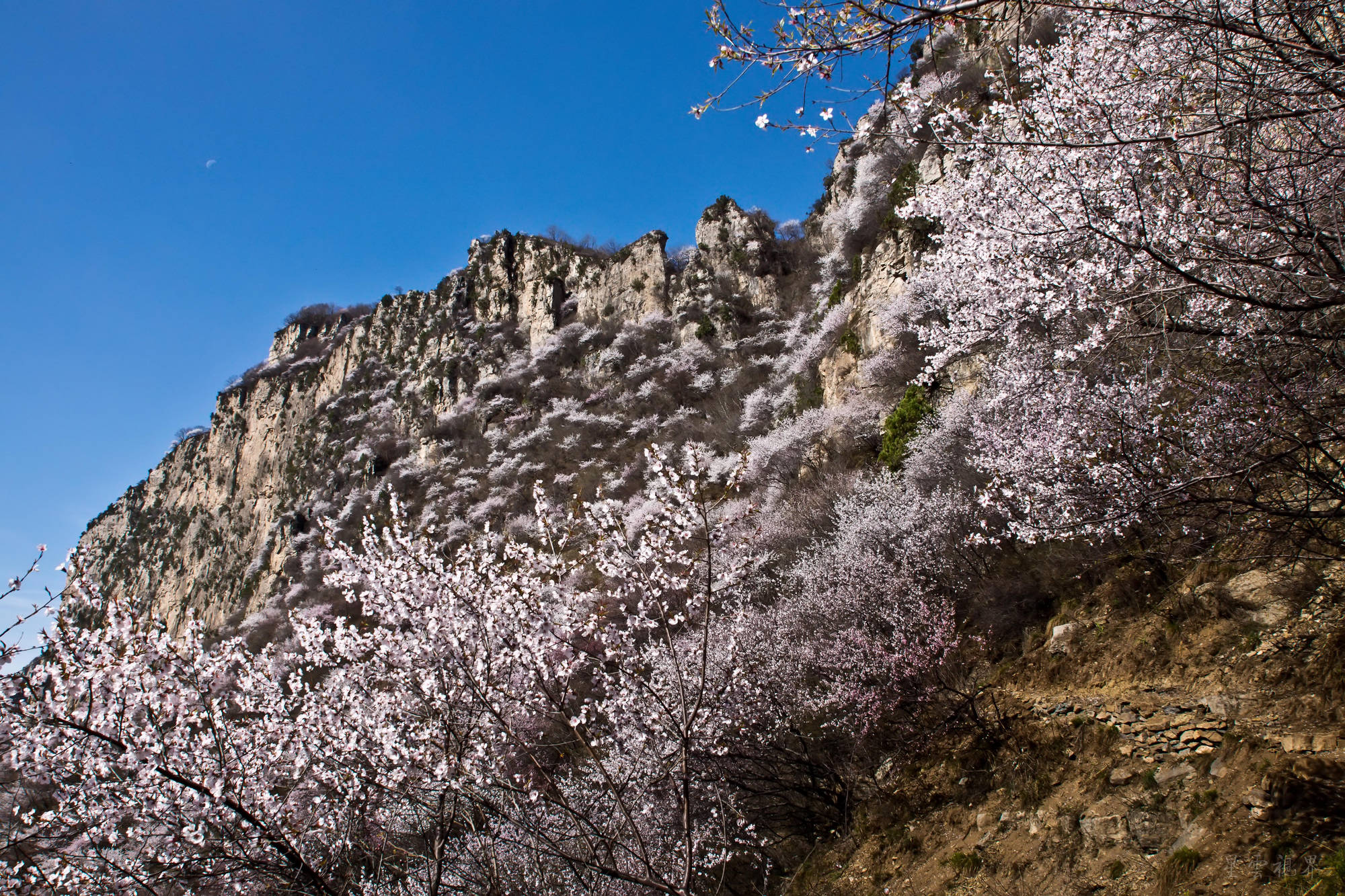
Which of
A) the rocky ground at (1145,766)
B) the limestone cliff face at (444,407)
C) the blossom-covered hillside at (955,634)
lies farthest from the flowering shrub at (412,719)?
the limestone cliff face at (444,407)

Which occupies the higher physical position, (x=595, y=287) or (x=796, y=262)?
(x=595, y=287)

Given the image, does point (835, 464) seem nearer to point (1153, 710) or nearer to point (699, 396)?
point (1153, 710)

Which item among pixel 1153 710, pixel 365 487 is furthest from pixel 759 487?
pixel 365 487

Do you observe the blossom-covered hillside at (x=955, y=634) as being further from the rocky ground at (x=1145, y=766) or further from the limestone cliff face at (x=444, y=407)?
the limestone cliff face at (x=444, y=407)

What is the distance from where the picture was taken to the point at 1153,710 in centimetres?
487

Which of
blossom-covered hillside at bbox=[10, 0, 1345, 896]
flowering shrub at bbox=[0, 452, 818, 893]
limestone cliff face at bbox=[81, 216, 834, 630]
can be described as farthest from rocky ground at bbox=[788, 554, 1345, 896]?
limestone cliff face at bbox=[81, 216, 834, 630]

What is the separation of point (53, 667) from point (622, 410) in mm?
25589

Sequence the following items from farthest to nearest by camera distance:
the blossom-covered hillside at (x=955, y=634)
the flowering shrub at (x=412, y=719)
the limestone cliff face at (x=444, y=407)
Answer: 1. the limestone cliff face at (x=444, y=407)
2. the flowering shrub at (x=412, y=719)
3. the blossom-covered hillside at (x=955, y=634)

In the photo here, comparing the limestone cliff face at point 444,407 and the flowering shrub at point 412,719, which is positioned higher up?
the limestone cliff face at point 444,407

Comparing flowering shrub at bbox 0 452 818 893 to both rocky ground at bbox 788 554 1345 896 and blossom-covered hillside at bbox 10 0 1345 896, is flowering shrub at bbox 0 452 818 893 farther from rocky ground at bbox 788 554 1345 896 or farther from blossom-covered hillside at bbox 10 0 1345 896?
rocky ground at bbox 788 554 1345 896

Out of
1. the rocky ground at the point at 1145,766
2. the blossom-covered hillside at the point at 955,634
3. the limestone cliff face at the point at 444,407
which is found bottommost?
the rocky ground at the point at 1145,766

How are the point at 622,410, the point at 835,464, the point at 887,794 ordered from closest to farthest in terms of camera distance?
the point at 887,794 → the point at 835,464 → the point at 622,410

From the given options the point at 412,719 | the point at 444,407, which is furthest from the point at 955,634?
the point at 444,407

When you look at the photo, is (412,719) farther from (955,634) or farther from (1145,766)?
(1145,766)
